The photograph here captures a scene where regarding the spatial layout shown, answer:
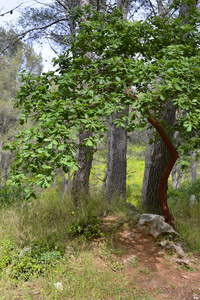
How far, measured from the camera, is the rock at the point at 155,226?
4.95m

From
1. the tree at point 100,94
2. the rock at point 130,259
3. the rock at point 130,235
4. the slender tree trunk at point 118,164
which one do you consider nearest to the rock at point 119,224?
the rock at point 130,235

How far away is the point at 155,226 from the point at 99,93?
2.88 metres

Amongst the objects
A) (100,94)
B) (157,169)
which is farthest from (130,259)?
(100,94)

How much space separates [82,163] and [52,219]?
5.10 ft

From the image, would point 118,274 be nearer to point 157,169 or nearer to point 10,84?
point 157,169

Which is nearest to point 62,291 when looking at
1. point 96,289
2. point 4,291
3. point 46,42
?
point 96,289

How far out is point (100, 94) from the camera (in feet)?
12.5

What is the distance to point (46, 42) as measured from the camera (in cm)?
930

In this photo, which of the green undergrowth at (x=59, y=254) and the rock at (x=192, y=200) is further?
the rock at (x=192, y=200)

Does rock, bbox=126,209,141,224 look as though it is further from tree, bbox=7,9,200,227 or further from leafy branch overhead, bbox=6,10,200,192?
leafy branch overhead, bbox=6,10,200,192

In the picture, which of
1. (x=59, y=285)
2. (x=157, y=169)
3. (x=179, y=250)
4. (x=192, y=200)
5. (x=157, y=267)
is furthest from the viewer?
(x=192, y=200)

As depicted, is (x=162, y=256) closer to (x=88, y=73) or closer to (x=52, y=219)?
(x=52, y=219)

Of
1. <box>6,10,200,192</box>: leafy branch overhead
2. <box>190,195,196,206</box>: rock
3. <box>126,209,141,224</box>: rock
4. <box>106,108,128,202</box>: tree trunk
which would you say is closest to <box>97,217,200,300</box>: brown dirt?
<box>126,209,141,224</box>: rock

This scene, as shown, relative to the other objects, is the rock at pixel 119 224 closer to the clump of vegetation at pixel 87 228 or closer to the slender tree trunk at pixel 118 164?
the clump of vegetation at pixel 87 228
